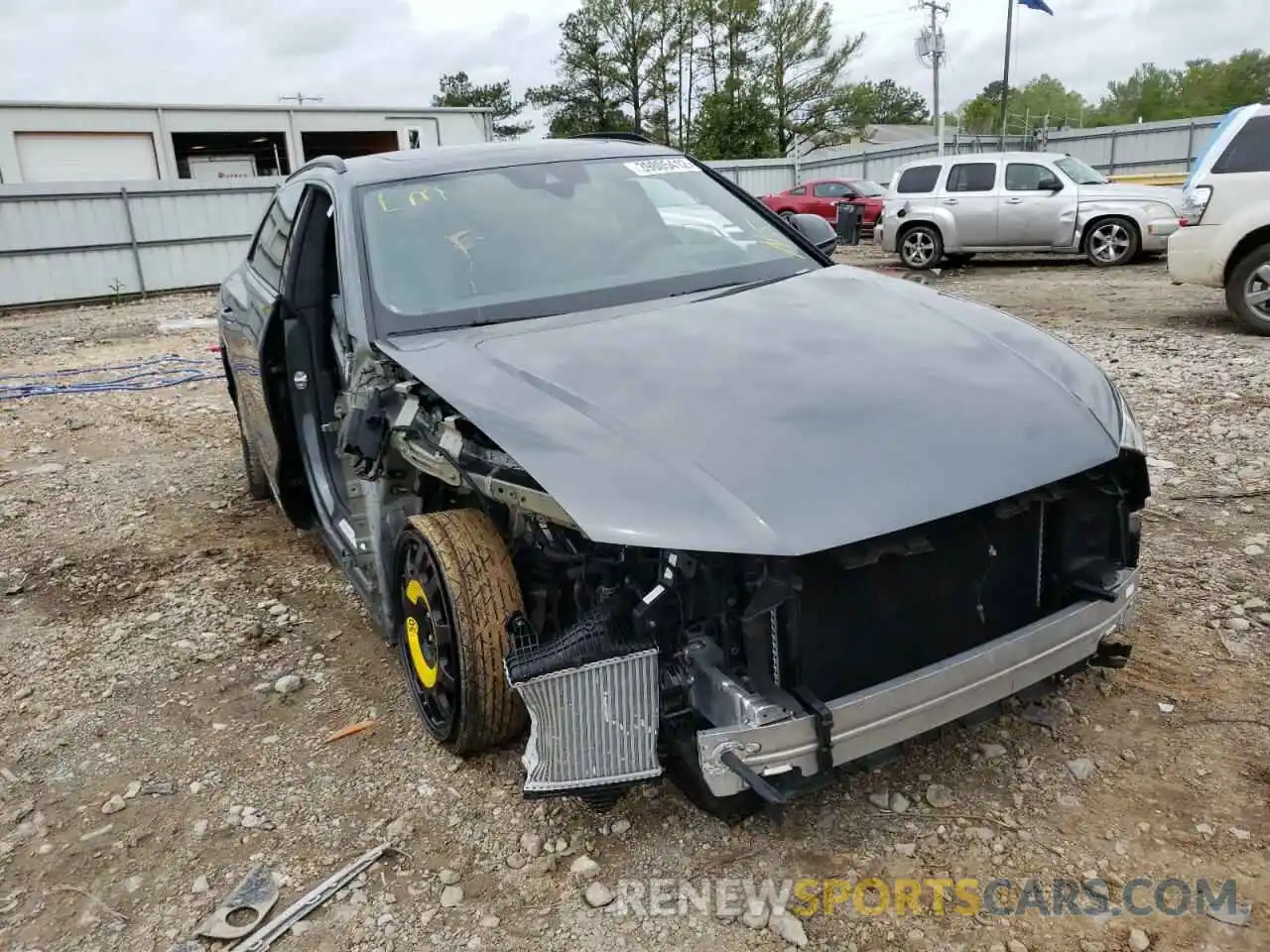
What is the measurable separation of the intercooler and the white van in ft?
24.8

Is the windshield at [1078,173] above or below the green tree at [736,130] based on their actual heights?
below

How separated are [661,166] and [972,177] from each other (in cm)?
1162

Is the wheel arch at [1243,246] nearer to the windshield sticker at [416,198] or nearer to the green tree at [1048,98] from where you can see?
the windshield sticker at [416,198]

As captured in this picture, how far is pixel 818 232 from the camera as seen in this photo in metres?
4.05

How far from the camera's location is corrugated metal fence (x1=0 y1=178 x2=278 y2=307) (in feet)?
52.5

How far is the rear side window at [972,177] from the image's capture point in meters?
13.9

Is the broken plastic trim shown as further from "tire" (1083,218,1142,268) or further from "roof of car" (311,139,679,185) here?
"tire" (1083,218,1142,268)

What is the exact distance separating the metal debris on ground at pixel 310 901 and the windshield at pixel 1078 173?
13.8m

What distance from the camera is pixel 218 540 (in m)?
4.86

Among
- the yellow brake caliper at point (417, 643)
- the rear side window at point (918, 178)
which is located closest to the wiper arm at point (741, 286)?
the yellow brake caliper at point (417, 643)

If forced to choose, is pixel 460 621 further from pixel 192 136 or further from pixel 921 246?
pixel 192 136

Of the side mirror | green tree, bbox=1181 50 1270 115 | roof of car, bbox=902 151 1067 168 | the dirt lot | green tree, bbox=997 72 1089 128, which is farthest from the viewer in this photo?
green tree, bbox=997 72 1089 128

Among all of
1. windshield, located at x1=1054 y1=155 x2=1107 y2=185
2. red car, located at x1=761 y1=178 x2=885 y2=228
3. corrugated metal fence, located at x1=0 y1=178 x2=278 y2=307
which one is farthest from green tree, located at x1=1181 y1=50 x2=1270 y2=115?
corrugated metal fence, located at x1=0 y1=178 x2=278 y2=307

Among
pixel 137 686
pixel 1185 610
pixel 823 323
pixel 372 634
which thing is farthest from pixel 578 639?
pixel 1185 610
